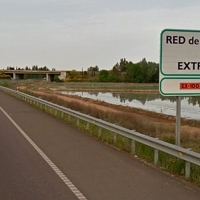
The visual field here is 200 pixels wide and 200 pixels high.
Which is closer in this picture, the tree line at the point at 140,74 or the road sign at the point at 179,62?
the road sign at the point at 179,62

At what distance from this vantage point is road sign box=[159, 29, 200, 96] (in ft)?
29.1

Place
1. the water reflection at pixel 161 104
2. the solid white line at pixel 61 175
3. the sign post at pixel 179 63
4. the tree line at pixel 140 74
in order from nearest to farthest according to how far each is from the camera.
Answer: the solid white line at pixel 61 175
the sign post at pixel 179 63
the water reflection at pixel 161 104
the tree line at pixel 140 74

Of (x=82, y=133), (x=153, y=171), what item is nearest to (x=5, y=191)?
(x=153, y=171)

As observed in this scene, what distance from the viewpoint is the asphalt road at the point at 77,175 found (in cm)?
628

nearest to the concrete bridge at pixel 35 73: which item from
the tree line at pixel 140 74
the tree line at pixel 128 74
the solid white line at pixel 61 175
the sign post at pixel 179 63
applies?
A: the tree line at pixel 128 74

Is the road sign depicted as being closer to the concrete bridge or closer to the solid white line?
the solid white line

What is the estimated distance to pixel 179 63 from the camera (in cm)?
905

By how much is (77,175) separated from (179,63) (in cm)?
366

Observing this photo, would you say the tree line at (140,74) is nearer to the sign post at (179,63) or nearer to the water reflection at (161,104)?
the water reflection at (161,104)

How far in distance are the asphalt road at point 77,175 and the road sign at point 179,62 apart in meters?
2.02

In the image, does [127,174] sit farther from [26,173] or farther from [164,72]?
[164,72]

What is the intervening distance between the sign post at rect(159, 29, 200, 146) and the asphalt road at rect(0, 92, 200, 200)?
1.88m

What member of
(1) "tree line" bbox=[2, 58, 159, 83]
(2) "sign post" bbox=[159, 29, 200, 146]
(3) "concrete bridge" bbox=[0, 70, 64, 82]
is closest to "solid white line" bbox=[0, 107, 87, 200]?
(2) "sign post" bbox=[159, 29, 200, 146]

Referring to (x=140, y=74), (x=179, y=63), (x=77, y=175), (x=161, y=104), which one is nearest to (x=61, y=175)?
(x=77, y=175)
